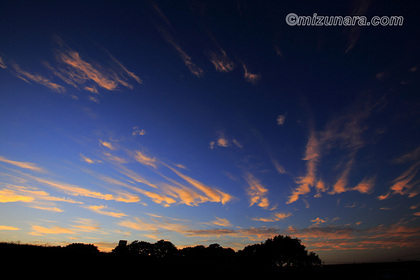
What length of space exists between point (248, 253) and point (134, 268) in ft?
237

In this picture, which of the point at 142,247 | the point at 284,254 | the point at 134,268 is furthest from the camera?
the point at 142,247

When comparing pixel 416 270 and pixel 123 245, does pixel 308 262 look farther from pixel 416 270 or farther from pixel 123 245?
pixel 123 245

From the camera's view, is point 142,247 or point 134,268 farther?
point 142,247

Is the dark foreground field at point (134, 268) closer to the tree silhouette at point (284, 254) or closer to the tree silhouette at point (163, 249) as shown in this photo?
the tree silhouette at point (284, 254)

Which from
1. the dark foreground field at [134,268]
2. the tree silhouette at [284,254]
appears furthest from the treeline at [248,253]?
the dark foreground field at [134,268]

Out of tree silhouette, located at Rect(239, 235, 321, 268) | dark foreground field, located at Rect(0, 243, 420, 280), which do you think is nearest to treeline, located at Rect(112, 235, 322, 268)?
tree silhouette, located at Rect(239, 235, 321, 268)

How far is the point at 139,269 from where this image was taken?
9531 mm

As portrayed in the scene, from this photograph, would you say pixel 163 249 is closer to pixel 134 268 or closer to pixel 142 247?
pixel 142 247

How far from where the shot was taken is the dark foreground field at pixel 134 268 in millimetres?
7321

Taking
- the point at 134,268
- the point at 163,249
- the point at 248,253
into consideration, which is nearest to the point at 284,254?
the point at 248,253

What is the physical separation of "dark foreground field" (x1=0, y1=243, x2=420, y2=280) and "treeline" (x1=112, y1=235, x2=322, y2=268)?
168 feet

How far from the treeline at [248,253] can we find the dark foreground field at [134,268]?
5120 centimetres

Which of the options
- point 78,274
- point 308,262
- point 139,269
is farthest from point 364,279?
point 308,262

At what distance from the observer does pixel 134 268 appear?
946cm
